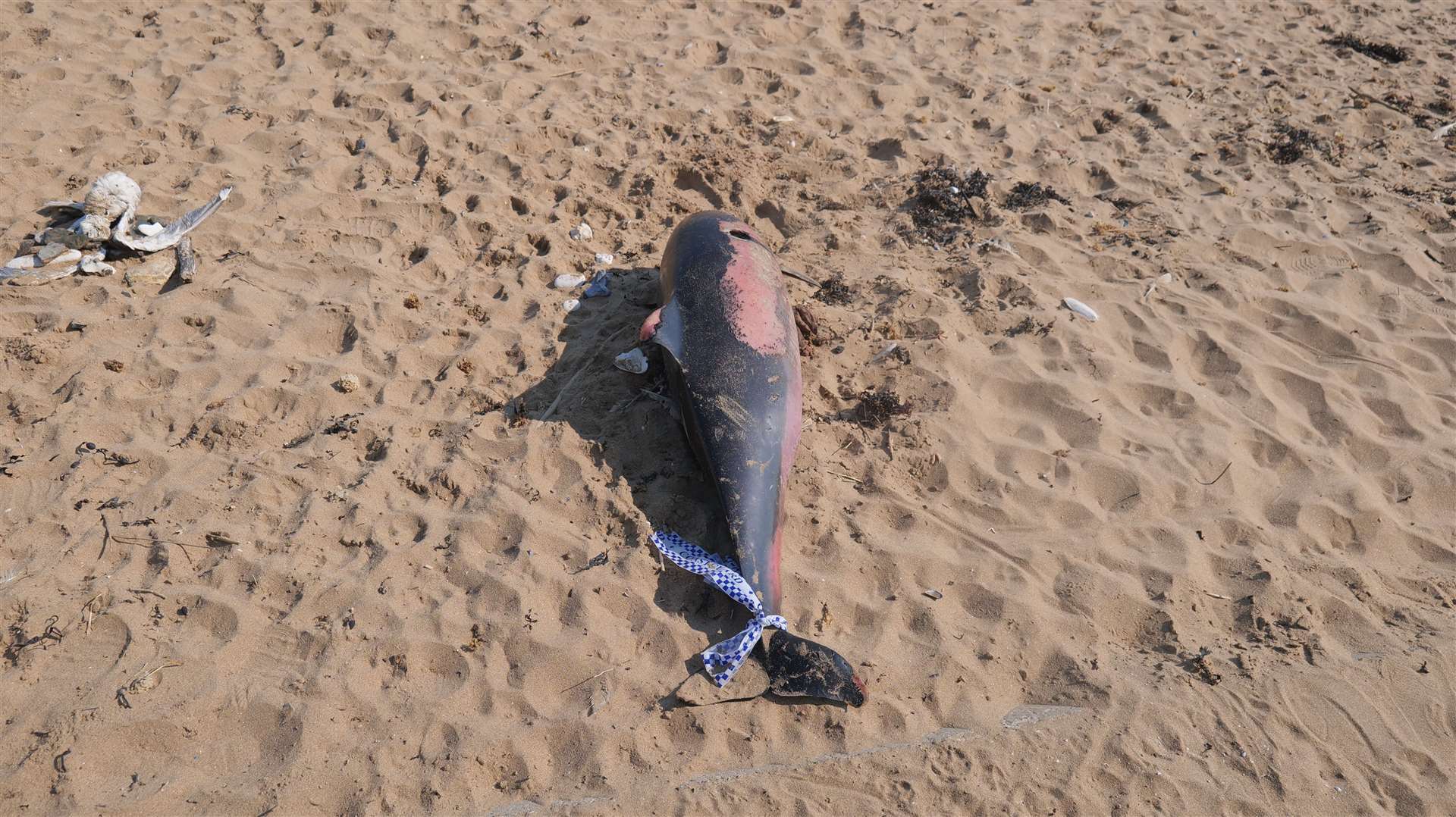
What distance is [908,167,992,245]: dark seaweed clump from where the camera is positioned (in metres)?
A: 4.98

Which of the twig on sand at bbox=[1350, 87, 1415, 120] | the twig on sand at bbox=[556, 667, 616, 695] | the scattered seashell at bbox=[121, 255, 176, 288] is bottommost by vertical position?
the twig on sand at bbox=[556, 667, 616, 695]

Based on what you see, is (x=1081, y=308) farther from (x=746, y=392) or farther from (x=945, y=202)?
(x=746, y=392)

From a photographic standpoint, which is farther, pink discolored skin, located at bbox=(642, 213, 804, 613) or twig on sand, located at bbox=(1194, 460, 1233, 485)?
twig on sand, located at bbox=(1194, 460, 1233, 485)

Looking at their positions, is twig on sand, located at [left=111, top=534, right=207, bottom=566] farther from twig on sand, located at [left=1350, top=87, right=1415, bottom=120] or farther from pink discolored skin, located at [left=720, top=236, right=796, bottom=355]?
twig on sand, located at [left=1350, top=87, right=1415, bottom=120]

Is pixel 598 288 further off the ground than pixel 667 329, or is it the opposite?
pixel 667 329

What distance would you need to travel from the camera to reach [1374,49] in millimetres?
6586

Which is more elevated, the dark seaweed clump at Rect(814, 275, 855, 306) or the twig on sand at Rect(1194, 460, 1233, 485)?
the twig on sand at Rect(1194, 460, 1233, 485)

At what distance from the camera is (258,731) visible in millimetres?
2861

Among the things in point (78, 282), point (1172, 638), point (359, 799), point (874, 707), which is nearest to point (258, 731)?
point (359, 799)

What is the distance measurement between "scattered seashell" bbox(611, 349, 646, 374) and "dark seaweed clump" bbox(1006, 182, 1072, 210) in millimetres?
2393

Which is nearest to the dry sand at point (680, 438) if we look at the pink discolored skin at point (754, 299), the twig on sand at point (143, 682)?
the twig on sand at point (143, 682)

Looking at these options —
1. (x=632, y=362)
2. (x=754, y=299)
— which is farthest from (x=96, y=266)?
(x=754, y=299)

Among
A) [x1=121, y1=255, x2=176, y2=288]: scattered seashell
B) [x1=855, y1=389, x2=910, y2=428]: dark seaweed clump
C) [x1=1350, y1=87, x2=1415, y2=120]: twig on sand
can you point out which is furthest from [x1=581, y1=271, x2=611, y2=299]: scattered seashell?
[x1=1350, y1=87, x2=1415, y2=120]: twig on sand

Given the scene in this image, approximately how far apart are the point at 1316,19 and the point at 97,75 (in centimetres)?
819
